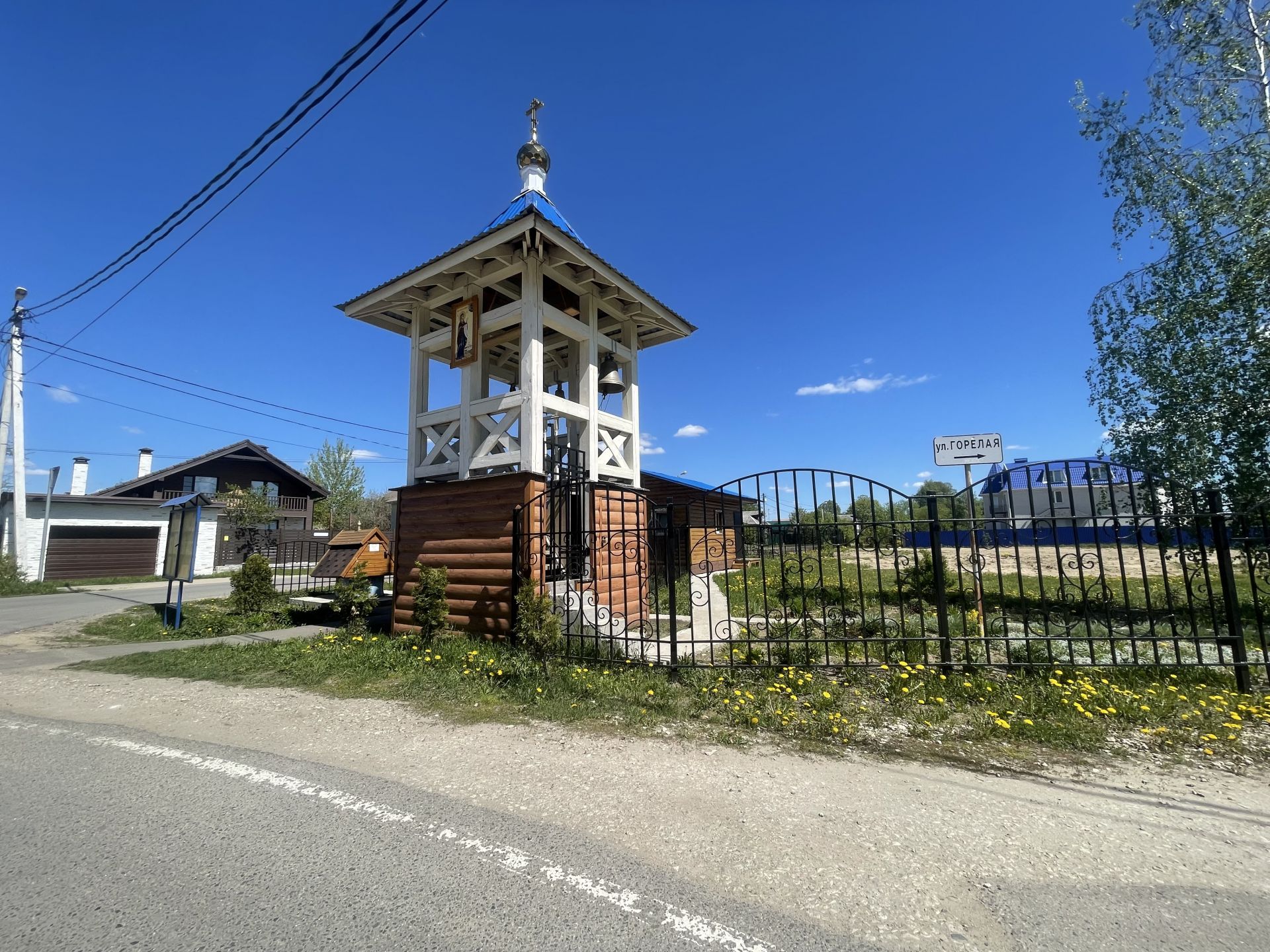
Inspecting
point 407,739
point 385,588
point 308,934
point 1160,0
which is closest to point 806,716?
point 407,739

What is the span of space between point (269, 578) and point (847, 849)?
37.5 feet

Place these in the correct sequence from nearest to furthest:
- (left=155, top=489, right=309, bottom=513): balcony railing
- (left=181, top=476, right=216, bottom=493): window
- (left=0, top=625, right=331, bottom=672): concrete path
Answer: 1. (left=0, top=625, right=331, bottom=672): concrete path
2. (left=155, top=489, right=309, bottom=513): balcony railing
3. (left=181, top=476, right=216, bottom=493): window

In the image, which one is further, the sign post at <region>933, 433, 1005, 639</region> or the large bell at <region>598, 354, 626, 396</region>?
the large bell at <region>598, 354, 626, 396</region>

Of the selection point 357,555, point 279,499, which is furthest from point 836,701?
point 279,499

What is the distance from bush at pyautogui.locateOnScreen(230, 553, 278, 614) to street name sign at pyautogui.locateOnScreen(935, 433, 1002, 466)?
11780 millimetres

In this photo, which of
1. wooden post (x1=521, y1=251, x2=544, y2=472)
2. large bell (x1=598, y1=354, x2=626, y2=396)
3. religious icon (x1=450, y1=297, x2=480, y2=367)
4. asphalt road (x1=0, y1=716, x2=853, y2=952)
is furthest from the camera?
large bell (x1=598, y1=354, x2=626, y2=396)

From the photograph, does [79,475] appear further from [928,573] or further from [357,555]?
[928,573]

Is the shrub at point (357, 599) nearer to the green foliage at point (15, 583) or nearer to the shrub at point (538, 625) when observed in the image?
the shrub at point (538, 625)

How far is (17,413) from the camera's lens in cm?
1758

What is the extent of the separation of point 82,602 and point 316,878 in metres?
18.4

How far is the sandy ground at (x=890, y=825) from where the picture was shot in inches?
82.8

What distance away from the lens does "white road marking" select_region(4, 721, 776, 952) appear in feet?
6.64

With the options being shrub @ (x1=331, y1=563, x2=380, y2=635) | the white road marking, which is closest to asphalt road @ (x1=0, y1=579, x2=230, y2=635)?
shrub @ (x1=331, y1=563, x2=380, y2=635)

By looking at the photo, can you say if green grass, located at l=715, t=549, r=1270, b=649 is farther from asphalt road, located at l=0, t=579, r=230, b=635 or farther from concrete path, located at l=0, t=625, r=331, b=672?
asphalt road, located at l=0, t=579, r=230, b=635
